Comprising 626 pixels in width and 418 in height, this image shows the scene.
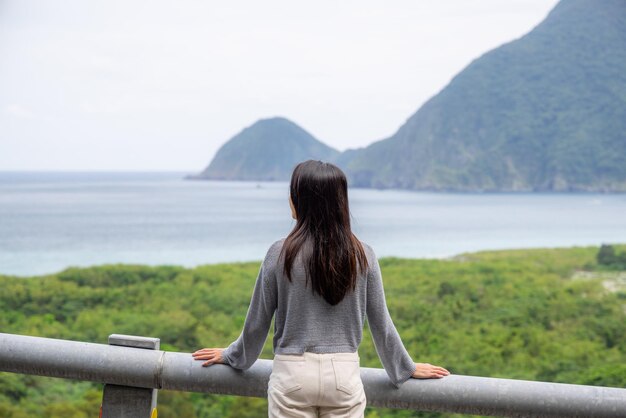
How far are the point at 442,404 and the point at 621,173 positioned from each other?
248ft

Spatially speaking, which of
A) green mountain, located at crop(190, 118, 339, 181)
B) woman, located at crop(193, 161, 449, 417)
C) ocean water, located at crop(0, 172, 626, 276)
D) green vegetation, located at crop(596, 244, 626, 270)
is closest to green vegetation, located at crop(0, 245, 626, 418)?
green vegetation, located at crop(596, 244, 626, 270)

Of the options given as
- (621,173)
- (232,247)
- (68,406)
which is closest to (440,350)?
(68,406)

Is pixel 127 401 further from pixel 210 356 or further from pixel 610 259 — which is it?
pixel 610 259

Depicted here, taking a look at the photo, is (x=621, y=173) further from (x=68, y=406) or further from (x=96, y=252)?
(x=68, y=406)

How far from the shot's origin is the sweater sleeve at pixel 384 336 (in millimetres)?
1545

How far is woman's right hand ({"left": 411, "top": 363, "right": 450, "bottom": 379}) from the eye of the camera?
1.53m

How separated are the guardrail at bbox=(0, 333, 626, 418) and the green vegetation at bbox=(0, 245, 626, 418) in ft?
20.3

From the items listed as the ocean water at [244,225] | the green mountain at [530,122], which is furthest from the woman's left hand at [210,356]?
the green mountain at [530,122]

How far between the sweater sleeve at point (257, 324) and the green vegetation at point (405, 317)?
6.37 m

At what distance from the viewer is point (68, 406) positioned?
941 cm

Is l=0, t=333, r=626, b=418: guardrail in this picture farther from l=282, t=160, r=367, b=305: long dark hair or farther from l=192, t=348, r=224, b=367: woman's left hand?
l=282, t=160, r=367, b=305: long dark hair

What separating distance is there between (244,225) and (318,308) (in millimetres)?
70026

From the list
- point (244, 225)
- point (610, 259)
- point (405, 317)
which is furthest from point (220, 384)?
point (244, 225)

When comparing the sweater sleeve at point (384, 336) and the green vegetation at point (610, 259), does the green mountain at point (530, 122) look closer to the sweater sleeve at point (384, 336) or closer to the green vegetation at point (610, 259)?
the green vegetation at point (610, 259)
